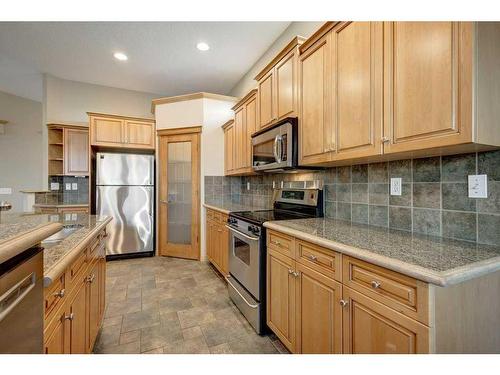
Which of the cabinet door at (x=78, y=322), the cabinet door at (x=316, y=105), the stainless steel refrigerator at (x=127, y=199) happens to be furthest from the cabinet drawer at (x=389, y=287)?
the stainless steel refrigerator at (x=127, y=199)

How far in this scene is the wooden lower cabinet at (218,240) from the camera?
282 centimetres

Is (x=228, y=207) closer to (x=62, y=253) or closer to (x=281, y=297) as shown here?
(x=281, y=297)

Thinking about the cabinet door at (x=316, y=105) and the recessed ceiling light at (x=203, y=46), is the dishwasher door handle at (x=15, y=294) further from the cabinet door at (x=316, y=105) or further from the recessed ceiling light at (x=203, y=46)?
the recessed ceiling light at (x=203, y=46)

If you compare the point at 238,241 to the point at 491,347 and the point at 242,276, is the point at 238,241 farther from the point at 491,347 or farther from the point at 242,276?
the point at 491,347

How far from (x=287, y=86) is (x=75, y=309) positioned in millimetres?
2164

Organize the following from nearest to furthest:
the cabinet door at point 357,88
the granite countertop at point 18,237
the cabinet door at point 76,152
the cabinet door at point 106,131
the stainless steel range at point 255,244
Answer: the granite countertop at point 18,237, the cabinet door at point 357,88, the stainless steel range at point 255,244, the cabinet door at point 106,131, the cabinet door at point 76,152

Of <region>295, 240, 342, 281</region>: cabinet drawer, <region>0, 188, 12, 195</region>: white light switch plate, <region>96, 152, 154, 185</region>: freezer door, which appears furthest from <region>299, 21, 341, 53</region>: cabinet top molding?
<region>0, 188, 12, 195</region>: white light switch plate

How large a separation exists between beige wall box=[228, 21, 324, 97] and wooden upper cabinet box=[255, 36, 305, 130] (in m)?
0.43

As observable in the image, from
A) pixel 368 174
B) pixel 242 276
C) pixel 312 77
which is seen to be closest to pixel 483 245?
pixel 368 174

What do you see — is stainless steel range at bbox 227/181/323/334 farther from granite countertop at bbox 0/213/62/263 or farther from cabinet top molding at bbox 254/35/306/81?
granite countertop at bbox 0/213/62/263

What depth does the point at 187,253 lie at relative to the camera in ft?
12.4

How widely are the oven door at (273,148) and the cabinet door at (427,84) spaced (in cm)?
85

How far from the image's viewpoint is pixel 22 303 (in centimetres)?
66

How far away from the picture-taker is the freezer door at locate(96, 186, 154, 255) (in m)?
3.68
